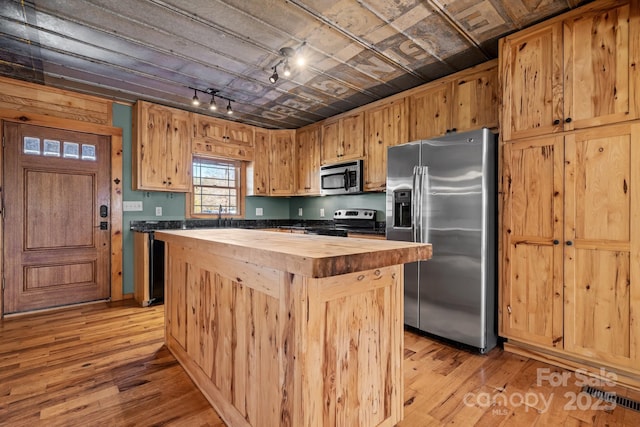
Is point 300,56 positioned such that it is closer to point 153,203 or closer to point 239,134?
point 239,134

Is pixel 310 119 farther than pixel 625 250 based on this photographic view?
Yes

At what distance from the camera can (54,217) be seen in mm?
3486

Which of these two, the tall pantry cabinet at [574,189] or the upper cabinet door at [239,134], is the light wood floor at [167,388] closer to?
the tall pantry cabinet at [574,189]

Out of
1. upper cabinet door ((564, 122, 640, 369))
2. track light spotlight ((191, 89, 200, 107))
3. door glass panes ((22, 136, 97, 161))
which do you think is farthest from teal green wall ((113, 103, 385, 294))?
upper cabinet door ((564, 122, 640, 369))

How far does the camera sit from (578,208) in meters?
2.10

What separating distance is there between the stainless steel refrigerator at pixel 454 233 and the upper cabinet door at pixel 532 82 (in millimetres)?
231

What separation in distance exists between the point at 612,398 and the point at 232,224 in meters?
4.42

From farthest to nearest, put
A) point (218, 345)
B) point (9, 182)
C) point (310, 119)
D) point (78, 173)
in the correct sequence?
point (310, 119) < point (78, 173) < point (9, 182) < point (218, 345)

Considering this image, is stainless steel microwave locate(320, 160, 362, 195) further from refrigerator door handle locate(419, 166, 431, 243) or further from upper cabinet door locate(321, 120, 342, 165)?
refrigerator door handle locate(419, 166, 431, 243)

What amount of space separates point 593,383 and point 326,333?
6.65 ft

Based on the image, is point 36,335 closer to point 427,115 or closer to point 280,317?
Result: point 280,317

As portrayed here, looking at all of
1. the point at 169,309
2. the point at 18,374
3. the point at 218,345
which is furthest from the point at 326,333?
the point at 18,374

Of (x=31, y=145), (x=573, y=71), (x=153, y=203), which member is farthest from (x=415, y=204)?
(x=31, y=145)

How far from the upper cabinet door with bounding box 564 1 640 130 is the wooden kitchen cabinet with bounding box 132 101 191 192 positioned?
13.2 feet
